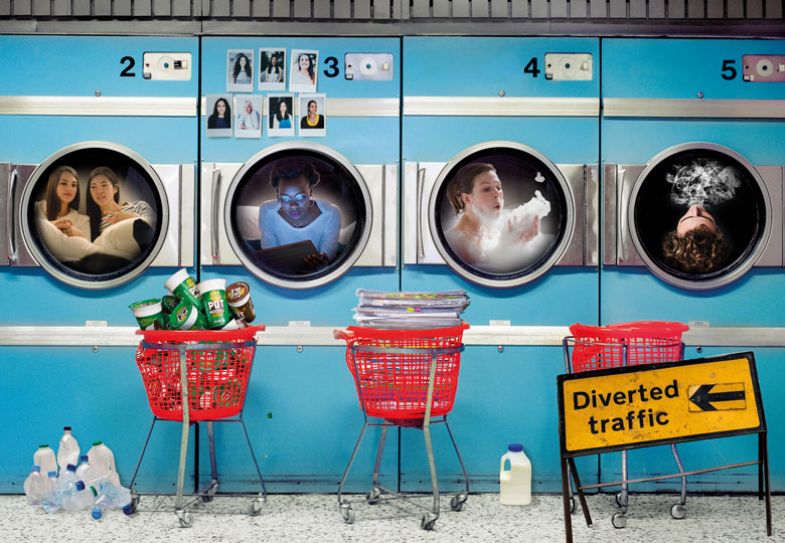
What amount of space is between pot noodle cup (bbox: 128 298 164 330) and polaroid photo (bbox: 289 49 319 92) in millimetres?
1395

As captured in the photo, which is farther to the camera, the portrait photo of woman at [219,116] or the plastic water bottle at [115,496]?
the portrait photo of woman at [219,116]

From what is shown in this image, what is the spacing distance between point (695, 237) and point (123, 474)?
3339mm

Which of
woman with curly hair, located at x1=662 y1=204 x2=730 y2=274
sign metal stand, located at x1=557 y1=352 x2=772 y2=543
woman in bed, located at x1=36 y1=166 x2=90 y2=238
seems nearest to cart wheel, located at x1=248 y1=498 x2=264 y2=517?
sign metal stand, located at x1=557 y1=352 x2=772 y2=543

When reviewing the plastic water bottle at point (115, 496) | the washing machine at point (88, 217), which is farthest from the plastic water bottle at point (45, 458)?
the plastic water bottle at point (115, 496)

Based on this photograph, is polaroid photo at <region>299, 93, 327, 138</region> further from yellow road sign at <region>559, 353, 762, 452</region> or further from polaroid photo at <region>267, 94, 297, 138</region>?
yellow road sign at <region>559, 353, 762, 452</region>

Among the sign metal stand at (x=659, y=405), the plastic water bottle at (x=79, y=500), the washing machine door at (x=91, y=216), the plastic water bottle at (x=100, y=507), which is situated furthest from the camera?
the washing machine door at (x=91, y=216)

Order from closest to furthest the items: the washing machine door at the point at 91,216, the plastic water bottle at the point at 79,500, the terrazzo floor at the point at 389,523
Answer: the terrazzo floor at the point at 389,523
the plastic water bottle at the point at 79,500
the washing machine door at the point at 91,216

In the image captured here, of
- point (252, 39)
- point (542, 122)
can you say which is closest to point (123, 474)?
point (252, 39)

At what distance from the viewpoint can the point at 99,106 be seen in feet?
12.9

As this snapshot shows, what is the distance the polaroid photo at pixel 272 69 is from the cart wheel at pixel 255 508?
2159 millimetres

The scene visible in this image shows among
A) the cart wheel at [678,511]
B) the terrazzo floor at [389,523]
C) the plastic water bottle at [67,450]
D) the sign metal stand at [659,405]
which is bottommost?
the terrazzo floor at [389,523]

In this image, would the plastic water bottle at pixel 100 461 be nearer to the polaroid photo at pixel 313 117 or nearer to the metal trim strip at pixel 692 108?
the polaroid photo at pixel 313 117

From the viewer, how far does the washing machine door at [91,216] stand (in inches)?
154

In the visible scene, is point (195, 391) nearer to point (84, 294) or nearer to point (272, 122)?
point (84, 294)
